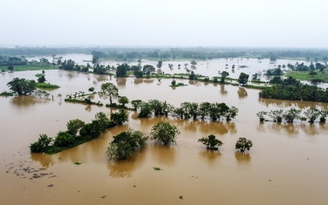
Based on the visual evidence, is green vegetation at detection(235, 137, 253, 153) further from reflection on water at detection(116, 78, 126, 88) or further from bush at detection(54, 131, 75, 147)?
reflection on water at detection(116, 78, 126, 88)

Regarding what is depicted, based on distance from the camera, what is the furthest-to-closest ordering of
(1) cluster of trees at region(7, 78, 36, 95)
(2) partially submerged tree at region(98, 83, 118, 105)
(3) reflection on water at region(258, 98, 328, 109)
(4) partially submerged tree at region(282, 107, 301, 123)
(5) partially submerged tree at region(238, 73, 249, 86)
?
(5) partially submerged tree at region(238, 73, 249, 86)
(1) cluster of trees at region(7, 78, 36, 95)
(3) reflection on water at region(258, 98, 328, 109)
(2) partially submerged tree at region(98, 83, 118, 105)
(4) partially submerged tree at region(282, 107, 301, 123)

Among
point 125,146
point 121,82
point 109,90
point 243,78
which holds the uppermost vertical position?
point 243,78

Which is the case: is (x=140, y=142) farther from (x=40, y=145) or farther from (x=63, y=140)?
(x=40, y=145)

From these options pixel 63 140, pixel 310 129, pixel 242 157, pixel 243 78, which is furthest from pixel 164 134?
pixel 243 78

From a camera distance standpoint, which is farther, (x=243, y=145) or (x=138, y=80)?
(x=138, y=80)

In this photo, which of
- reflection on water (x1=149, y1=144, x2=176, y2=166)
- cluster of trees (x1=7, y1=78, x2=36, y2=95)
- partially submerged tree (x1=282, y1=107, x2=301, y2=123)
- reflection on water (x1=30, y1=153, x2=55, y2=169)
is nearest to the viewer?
reflection on water (x1=30, y1=153, x2=55, y2=169)

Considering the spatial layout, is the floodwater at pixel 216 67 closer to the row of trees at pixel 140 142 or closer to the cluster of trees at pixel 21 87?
the cluster of trees at pixel 21 87

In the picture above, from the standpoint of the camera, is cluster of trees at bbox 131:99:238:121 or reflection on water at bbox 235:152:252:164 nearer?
reflection on water at bbox 235:152:252:164

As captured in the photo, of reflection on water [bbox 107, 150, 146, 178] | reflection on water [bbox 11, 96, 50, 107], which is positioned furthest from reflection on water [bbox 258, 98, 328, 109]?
reflection on water [bbox 11, 96, 50, 107]
